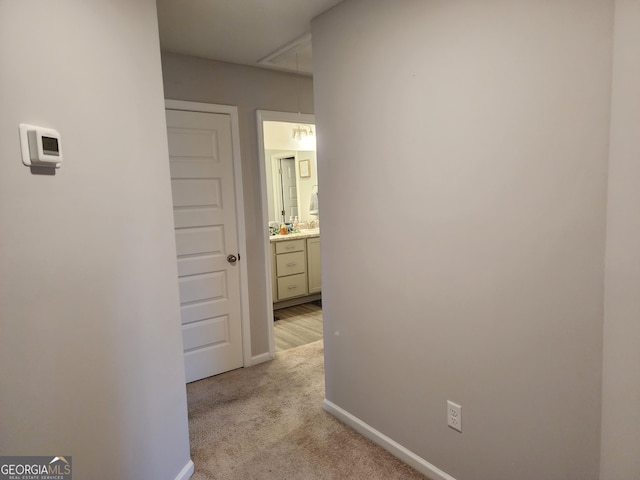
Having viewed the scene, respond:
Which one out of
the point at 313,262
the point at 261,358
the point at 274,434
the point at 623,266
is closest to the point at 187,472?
Answer: the point at 274,434

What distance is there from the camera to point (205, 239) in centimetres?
299

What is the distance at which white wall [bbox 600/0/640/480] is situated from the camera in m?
1.12

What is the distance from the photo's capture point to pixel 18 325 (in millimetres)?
1063

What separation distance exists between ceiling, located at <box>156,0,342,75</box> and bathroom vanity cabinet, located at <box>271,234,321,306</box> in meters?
2.32

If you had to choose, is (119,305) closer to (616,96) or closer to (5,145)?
(5,145)

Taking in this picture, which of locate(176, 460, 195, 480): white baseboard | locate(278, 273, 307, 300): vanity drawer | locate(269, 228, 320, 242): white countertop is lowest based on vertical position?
locate(176, 460, 195, 480): white baseboard

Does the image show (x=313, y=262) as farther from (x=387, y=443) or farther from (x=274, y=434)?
(x=387, y=443)

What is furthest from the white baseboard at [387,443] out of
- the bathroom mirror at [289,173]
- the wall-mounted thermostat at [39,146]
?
the bathroom mirror at [289,173]

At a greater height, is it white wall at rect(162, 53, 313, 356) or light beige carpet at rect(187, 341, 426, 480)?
white wall at rect(162, 53, 313, 356)

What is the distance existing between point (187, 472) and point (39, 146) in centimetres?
165

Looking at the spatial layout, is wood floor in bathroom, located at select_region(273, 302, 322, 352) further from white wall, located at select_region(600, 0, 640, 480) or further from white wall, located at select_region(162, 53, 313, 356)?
white wall, located at select_region(600, 0, 640, 480)

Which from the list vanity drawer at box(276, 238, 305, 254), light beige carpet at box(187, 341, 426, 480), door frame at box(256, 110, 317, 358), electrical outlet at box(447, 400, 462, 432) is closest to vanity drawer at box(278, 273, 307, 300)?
vanity drawer at box(276, 238, 305, 254)

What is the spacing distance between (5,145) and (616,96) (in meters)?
1.74

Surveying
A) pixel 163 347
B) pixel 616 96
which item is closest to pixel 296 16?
pixel 616 96
